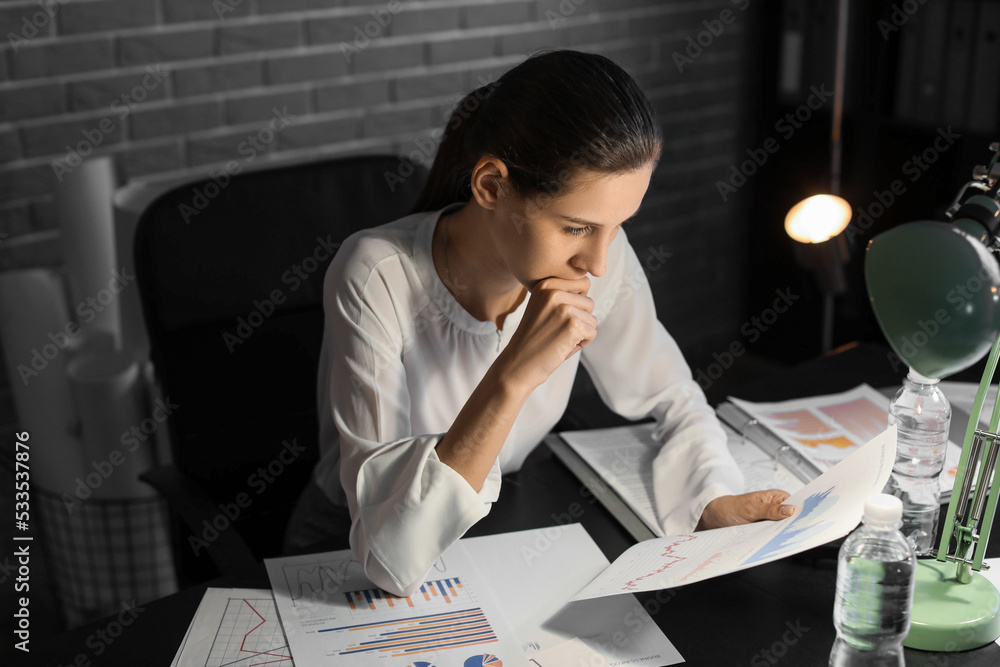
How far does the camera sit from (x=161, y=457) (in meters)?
2.11

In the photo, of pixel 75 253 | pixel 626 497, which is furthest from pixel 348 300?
pixel 75 253

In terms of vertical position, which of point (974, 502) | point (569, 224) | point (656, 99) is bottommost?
point (974, 502)

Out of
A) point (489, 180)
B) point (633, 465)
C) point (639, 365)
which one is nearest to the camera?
point (489, 180)

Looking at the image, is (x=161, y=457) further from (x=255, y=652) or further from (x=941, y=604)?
(x=941, y=604)

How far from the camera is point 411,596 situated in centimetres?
107

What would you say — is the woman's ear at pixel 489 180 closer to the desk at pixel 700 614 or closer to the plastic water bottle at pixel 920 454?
the desk at pixel 700 614

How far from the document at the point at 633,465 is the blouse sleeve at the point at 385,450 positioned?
19 centimetres

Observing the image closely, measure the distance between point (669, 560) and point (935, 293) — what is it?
384mm

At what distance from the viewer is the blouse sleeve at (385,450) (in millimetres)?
1058

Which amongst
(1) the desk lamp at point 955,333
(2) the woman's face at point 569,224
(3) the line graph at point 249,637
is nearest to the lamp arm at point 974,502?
(1) the desk lamp at point 955,333

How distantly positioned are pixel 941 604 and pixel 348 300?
29.9 inches

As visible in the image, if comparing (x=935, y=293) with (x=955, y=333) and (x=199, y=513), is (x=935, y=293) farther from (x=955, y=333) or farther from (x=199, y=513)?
(x=199, y=513)

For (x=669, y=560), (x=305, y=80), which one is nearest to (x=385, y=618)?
(x=669, y=560)

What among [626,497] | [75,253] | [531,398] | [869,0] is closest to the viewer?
[626,497]
